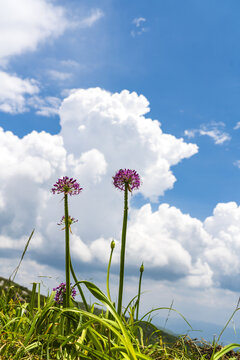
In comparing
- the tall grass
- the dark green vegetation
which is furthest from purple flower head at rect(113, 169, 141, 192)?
the dark green vegetation

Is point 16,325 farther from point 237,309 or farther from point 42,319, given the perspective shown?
point 237,309

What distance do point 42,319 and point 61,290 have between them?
2.94 ft

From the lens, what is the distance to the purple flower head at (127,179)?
5.81 metres

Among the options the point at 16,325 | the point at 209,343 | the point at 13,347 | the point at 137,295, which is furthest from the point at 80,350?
the point at 209,343

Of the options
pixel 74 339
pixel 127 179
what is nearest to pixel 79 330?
pixel 74 339

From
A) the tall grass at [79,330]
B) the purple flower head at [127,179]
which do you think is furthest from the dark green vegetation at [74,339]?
the purple flower head at [127,179]

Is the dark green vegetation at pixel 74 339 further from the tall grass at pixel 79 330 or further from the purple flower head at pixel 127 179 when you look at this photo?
the purple flower head at pixel 127 179

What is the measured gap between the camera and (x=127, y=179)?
5797 millimetres

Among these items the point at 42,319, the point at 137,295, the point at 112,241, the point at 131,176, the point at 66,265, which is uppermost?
the point at 131,176

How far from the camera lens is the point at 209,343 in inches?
253

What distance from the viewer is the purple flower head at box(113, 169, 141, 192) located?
581 centimetres

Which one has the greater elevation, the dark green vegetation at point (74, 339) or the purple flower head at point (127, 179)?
the purple flower head at point (127, 179)

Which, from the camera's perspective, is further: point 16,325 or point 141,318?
point 141,318

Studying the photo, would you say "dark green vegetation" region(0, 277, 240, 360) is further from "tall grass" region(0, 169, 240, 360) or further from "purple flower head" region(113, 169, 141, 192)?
"purple flower head" region(113, 169, 141, 192)
